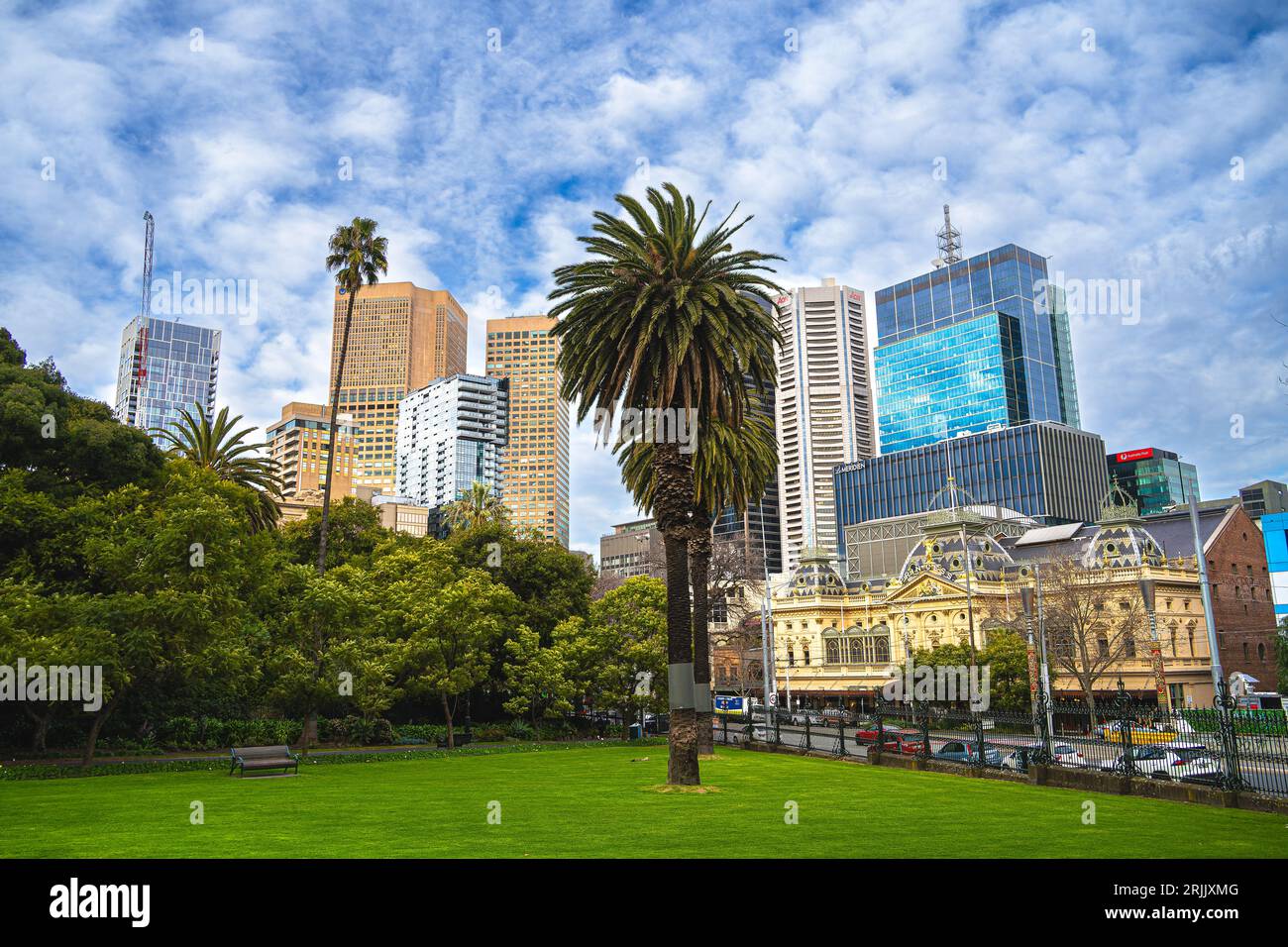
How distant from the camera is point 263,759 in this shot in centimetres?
2898

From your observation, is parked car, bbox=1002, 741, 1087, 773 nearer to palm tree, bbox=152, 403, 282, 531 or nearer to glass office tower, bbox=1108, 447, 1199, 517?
palm tree, bbox=152, 403, 282, 531

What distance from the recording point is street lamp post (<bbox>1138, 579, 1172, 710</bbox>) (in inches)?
2057

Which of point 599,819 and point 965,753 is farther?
point 965,753

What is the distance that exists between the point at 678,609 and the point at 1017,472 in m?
162

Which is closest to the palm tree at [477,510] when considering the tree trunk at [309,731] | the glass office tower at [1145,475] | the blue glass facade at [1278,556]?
the tree trunk at [309,731]

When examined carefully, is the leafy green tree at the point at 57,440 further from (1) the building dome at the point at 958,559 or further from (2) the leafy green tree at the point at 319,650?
(1) the building dome at the point at 958,559

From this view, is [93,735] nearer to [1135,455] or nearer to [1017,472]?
[1017,472]

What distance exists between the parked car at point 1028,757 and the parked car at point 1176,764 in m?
1.31

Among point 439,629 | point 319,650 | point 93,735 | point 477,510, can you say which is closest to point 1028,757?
point 319,650

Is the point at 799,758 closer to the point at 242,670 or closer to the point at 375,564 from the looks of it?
the point at 242,670

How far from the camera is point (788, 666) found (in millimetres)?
102500

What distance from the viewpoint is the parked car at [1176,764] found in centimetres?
2366

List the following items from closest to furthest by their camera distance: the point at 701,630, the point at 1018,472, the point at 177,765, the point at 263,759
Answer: the point at 263,759
the point at 177,765
the point at 701,630
the point at 1018,472
